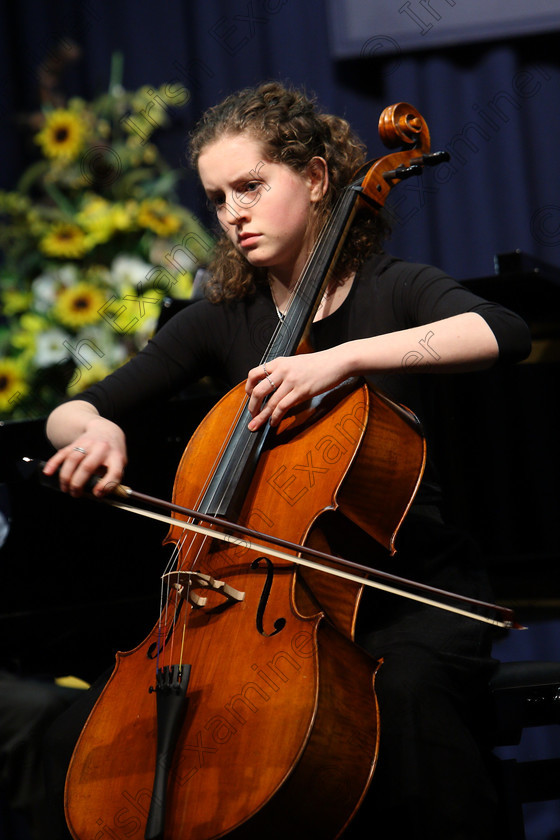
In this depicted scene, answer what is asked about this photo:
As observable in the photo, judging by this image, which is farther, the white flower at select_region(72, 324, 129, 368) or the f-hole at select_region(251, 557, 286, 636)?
the white flower at select_region(72, 324, 129, 368)

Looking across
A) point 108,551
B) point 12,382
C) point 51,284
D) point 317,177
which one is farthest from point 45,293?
point 317,177

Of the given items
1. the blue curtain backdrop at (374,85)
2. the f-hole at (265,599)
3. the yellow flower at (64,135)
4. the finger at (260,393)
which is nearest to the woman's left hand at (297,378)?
the finger at (260,393)

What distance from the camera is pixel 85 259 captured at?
2.11 meters

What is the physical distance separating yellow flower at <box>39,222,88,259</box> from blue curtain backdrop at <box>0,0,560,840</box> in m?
0.62

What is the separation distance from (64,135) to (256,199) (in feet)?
3.66

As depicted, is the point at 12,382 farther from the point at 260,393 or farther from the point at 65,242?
the point at 260,393

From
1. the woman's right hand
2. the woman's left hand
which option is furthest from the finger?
the woman's right hand

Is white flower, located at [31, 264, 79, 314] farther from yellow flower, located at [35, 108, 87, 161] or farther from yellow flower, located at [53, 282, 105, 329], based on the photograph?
yellow flower, located at [35, 108, 87, 161]

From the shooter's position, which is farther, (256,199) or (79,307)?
(79,307)

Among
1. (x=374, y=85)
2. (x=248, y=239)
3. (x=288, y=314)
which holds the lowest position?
(x=288, y=314)

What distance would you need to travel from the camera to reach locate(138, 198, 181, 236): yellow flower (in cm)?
210

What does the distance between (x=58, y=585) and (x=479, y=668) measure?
799 millimetres

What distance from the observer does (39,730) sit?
115 cm

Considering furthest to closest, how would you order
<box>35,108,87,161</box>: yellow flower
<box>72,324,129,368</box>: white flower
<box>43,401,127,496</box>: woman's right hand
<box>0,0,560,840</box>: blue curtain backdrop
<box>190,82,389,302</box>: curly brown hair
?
<box>0,0,560,840</box>: blue curtain backdrop < <box>35,108,87,161</box>: yellow flower < <box>72,324,129,368</box>: white flower < <box>190,82,389,302</box>: curly brown hair < <box>43,401,127,496</box>: woman's right hand
